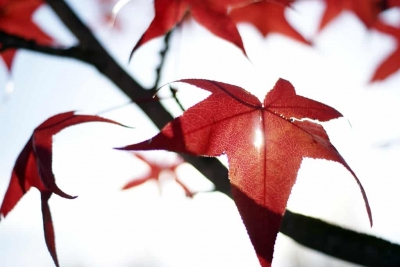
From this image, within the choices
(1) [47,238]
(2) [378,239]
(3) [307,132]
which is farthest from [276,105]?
(1) [47,238]

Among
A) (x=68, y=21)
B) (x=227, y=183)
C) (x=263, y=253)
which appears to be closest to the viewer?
(x=263, y=253)

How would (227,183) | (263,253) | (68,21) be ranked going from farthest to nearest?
(68,21), (227,183), (263,253)

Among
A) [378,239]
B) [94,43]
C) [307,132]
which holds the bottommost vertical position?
[378,239]

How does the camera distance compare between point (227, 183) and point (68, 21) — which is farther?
point (68, 21)

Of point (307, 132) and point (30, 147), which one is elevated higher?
point (30, 147)

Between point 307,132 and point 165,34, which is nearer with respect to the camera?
point 307,132

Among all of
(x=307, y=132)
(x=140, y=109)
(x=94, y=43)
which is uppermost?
(x=94, y=43)

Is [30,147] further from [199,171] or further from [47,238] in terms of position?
[199,171]

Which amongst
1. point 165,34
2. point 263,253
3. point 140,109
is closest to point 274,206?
point 263,253

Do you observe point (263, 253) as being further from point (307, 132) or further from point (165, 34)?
point (165, 34)
